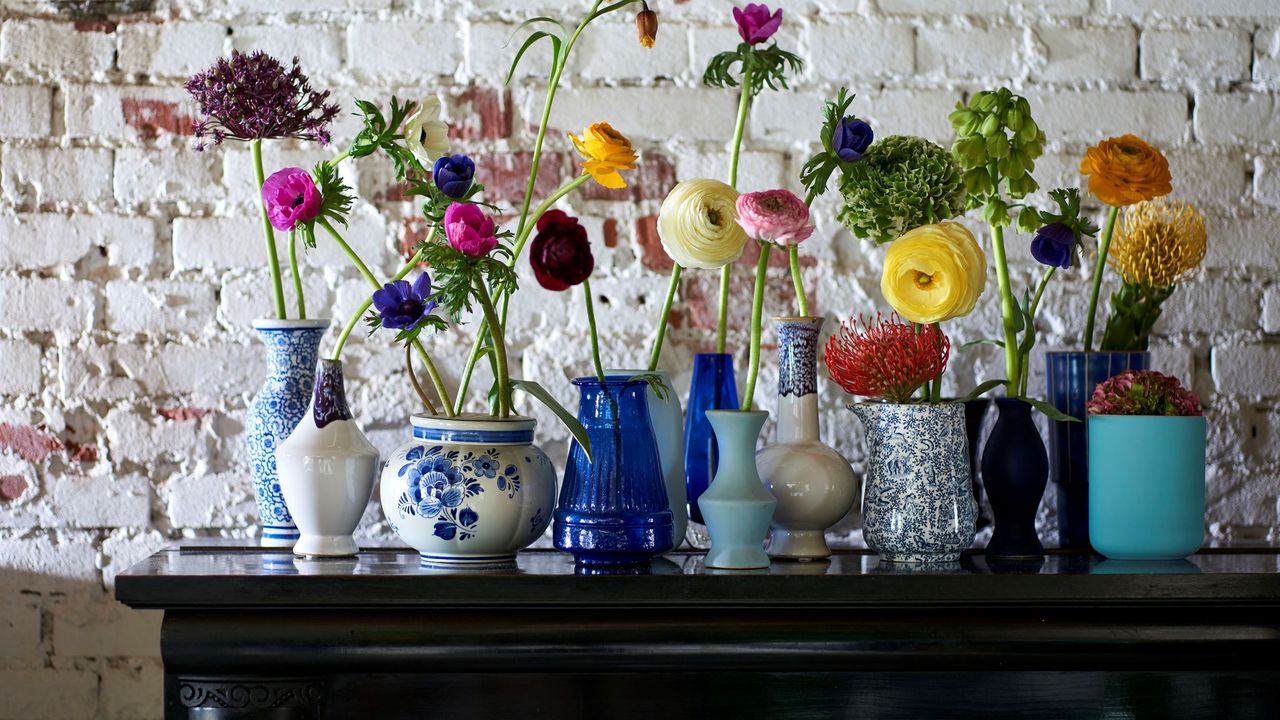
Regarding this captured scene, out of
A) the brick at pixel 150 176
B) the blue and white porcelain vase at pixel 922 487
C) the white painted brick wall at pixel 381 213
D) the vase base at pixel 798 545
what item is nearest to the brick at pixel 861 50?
the white painted brick wall at pixel 381 213

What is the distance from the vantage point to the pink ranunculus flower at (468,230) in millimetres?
1093

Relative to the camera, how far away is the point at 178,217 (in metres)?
1.49

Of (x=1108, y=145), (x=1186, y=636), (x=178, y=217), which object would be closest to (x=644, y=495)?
(x=1186, y=636)

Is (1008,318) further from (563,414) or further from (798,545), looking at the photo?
(563,414)

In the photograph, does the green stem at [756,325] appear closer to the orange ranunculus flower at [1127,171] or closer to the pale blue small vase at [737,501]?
the pale blue small vase at [737,501]

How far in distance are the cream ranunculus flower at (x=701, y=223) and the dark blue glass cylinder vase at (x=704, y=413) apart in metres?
0.19

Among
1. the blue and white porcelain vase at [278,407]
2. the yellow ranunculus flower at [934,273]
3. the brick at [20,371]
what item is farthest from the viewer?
the brick at [20,371]

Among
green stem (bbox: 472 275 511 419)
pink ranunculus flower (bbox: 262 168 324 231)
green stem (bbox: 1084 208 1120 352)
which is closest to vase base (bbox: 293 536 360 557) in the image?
green stem (bbox: 472 275 511 419)

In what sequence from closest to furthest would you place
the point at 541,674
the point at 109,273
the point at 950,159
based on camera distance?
the point at 541,674 < the point at 950,159 < the point at 109,273

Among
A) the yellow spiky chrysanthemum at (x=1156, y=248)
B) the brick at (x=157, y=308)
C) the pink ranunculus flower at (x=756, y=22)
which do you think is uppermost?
the pink ranunculus flower at (x=756, y=22)

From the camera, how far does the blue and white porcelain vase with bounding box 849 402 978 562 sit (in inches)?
46.7

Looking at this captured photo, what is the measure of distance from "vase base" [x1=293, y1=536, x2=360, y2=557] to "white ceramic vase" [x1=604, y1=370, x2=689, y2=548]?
13.4 inches

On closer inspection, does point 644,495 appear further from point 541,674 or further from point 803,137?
point 803,137

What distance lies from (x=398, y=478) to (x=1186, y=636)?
2.59ft
